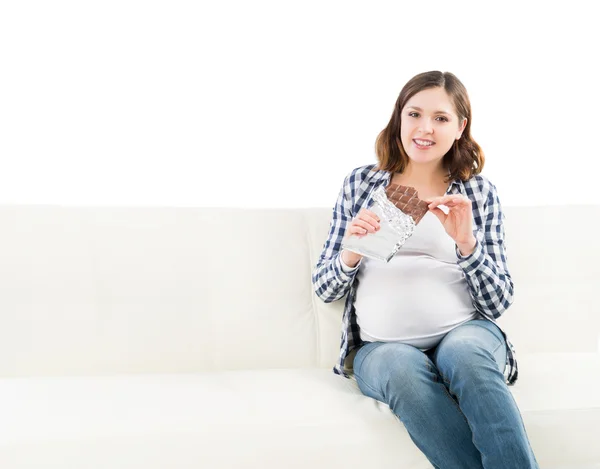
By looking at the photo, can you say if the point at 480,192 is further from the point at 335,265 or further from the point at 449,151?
the point at 335,265

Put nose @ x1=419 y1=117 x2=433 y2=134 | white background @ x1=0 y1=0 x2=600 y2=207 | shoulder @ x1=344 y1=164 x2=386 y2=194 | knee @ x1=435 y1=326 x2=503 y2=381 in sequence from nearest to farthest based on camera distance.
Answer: knee @ x1=435 y1=326 x2=503 y2=381 < nose @ x1=419 y1=117 x2=433 y2=134 < shoulder @ x1=344 y1=164 x2=386 y2=194 < white background @ x1=0 y1=0 x2=600 y2=207

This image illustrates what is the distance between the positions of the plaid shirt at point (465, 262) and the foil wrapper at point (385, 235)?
0.45 ft

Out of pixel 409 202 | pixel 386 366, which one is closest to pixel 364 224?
pixel 409 202

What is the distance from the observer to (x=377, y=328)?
1.78 m

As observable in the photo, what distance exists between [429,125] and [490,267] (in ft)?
1.29

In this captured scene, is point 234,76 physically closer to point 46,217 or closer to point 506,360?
point 46,217

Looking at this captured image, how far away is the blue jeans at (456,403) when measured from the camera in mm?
1385

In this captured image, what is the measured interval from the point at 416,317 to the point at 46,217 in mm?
1025

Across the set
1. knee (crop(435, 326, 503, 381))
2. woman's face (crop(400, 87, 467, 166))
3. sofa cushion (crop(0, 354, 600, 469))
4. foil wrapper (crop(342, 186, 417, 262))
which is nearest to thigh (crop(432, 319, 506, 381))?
knee (crop(435, 326, 503, 381))

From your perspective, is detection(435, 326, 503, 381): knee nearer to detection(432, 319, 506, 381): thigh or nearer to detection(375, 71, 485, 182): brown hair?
detection(432, 319, 506, 381): thigh

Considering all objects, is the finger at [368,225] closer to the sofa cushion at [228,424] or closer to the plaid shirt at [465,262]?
the plaid shirt at [465,262]

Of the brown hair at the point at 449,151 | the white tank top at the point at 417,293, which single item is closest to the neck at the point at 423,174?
the brown hair at the point at 449,151

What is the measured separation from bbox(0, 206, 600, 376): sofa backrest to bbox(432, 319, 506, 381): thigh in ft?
1.30

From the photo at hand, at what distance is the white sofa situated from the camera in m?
1.49
